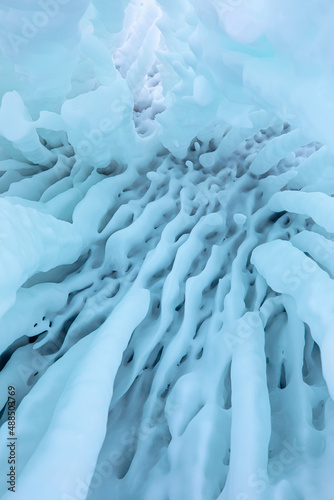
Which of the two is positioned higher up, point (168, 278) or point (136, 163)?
point (136, 163)

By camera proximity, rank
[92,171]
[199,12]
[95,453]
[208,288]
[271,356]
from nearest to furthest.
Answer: [95,453] < [199,12] < [271,356] < [208,288] < [92,171]

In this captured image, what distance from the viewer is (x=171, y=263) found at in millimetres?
876

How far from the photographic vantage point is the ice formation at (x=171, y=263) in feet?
1.71

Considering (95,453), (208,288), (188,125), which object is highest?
(188,125)

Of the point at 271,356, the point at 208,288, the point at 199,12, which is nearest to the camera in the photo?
the point at 199,12

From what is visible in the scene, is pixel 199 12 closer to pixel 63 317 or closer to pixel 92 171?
pixel 92 171

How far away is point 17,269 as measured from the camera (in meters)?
0.58

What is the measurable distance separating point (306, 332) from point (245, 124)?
444 mm

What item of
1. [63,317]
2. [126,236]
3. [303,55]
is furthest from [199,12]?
[63,317]

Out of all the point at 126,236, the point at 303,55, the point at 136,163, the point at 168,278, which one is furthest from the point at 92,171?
the point at 303,55

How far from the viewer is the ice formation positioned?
20.6 inches

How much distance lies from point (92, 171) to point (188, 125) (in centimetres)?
28

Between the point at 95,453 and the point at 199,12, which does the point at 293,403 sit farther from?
the point at 199,12

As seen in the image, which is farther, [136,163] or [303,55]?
[136,163]
